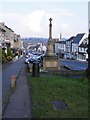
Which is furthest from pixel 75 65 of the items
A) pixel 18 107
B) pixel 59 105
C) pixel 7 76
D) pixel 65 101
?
pixel 18 107

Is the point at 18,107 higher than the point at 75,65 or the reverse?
higher

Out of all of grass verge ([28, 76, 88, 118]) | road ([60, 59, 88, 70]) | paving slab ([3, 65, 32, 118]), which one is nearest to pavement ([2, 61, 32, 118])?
paving slab ([3, 65, 32, 118])

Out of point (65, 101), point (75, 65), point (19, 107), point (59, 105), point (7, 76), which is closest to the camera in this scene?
point (19, 107)

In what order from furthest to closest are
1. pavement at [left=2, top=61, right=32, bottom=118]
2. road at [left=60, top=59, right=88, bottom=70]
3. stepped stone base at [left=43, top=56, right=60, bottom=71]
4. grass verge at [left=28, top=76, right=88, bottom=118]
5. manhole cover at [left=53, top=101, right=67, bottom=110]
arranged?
road at [left=60, top=59, right=88, bottom=70]
stepped stone base at [left=43, top=56, right=60, bottom=71]
manhole cover at [left=53, top=101, right=67, bottom=110]
pavement at [left=2, top=61, right=32, bottom=118]
grass verge at [left=28, top=76, right=88, bottom=118]

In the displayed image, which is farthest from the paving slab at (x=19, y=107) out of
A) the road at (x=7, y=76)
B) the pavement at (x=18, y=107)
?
the road at (x=7, y=76)

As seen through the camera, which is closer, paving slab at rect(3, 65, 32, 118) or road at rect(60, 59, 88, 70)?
paving slab at rect(3, 65, 32, 118)

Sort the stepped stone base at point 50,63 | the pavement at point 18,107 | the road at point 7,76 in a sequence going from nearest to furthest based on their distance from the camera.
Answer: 1. the pavement at point 18,107
2. the road at point 7,76
3. the stepped stone base at point 50,63

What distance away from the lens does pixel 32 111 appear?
10.4 metres

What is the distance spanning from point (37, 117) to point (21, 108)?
1919 millimetres

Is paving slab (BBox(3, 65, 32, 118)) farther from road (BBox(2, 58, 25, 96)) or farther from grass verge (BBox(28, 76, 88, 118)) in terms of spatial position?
road (BBox(2, 58, 25, 96))

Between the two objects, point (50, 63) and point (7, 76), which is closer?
point (7, 76)

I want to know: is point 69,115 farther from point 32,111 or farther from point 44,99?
point 44,99

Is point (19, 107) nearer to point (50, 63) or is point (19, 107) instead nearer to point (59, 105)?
point (59, 105)

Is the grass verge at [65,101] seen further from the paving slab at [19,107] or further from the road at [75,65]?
the road at [75,65]
